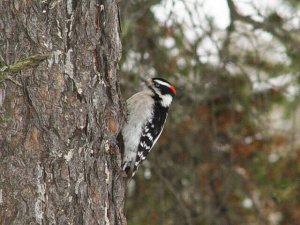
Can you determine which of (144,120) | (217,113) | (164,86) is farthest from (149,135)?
(217,113)

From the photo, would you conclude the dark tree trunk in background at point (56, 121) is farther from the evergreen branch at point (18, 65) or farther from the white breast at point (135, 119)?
the white breast at point (135, 119)

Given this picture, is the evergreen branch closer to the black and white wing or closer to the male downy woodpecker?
the male downy woodpecker

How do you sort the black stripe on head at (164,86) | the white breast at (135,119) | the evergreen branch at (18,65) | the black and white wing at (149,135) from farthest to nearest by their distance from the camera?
the black stripe on head at (164,86) → the black and white wing at (149,135) → the white breast at (135,119) → the evergreen branch at (18,65)

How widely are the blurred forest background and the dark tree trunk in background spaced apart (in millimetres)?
1544

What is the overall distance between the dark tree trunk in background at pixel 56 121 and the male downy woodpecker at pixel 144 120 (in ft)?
3.31

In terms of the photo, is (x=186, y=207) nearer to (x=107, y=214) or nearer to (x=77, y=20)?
(x=107, y=214)

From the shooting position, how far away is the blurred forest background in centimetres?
506

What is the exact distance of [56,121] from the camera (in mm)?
3078

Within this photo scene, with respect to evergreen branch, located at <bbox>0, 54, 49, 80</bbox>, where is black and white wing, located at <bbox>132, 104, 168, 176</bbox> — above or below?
above

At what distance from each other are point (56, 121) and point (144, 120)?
1.68m

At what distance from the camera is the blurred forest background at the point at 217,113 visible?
5062mm

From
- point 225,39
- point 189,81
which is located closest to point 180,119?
point 189,81

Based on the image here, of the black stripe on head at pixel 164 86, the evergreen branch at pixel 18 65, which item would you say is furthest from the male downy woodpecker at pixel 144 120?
the evergreen branch at pixel 18 65

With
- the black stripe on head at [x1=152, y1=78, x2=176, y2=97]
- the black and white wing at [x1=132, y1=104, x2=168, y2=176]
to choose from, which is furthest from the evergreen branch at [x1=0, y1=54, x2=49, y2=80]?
the black stripe on head at [x1=152, y1=78, x2=176, y2=97]
